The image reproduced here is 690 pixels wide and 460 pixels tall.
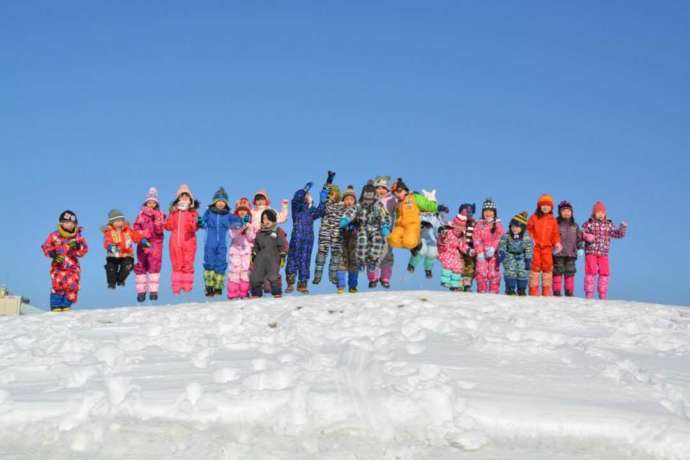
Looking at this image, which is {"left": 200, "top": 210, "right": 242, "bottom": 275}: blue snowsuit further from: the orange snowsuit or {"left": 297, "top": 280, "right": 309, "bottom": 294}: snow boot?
the orange snowsuit

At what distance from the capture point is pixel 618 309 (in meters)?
10.7

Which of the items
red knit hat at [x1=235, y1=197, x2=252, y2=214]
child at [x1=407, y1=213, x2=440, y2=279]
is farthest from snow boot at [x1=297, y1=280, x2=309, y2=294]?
child at [x1=407, y1=213, x2=440, y2=279]

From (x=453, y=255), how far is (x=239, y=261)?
16.1 ft

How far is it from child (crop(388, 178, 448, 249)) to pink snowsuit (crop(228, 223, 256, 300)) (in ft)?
10.2

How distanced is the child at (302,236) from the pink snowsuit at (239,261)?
922 millimetres

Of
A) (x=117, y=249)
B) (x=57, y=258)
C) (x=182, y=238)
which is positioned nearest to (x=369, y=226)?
(x=182, y=238)

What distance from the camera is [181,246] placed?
42.5ft

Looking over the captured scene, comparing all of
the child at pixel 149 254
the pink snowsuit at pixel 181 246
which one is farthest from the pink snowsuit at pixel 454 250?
the child at pixel 149 254

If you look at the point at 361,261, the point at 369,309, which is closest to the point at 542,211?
the point at 361,261

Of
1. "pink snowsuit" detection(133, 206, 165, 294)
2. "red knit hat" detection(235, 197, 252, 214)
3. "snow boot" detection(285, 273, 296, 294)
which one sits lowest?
"snow boot" detection(285, 273, 296, 294)

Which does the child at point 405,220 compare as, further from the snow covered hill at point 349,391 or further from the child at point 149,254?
the child at point 149,254

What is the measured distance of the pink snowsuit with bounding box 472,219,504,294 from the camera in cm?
1369

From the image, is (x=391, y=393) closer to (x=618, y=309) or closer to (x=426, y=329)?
(x=426, y=329)

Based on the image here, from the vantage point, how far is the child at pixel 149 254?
12961mm
